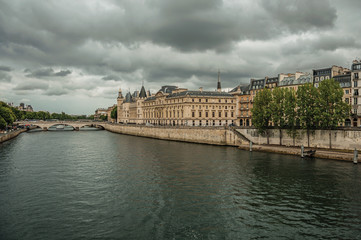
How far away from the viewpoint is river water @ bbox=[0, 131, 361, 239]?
62.8 feet

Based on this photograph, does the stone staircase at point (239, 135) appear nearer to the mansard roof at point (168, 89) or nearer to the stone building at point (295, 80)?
the stone building at point (295, 80)

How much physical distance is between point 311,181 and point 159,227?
68.6 feet

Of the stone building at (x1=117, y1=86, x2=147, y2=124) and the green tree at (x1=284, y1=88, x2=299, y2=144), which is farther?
the stone building at (x1=117, y1=86, x2=147, y2=124)

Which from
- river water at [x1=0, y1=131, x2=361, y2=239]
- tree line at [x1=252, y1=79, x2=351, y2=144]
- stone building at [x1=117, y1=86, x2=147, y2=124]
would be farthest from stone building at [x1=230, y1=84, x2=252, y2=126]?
stone building at [x1=117, y1=86, x2=147, y2=124]

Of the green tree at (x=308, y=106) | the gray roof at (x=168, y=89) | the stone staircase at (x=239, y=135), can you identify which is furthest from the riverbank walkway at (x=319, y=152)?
A: the gray roof at (x=168, y=89)

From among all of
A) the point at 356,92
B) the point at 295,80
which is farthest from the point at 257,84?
the point at 356,92

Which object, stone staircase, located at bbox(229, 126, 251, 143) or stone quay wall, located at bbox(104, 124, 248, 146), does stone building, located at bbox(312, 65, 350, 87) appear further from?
stone quay wall, located at bbox(104, 124, 248, 146)

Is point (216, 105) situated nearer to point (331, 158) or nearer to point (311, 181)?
point (331, 158)

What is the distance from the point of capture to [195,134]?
77938 millimetres

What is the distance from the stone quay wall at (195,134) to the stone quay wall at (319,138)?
5902 mm

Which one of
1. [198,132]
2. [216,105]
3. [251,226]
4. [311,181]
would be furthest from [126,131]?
[251,226]

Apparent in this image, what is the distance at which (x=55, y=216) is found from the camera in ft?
70.4

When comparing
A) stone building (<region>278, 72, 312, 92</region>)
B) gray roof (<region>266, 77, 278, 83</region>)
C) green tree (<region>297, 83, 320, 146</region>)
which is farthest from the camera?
gray roof (<region>266, 77, 278, 83</region>)

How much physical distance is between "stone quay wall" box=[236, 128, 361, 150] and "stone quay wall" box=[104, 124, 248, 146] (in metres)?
5.90
